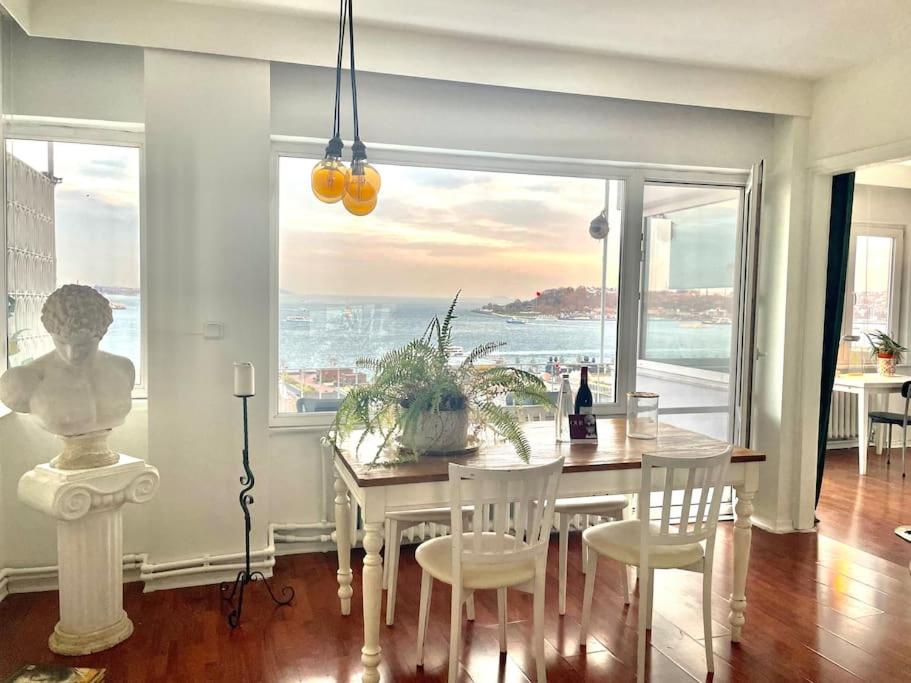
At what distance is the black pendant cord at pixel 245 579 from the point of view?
124 inches

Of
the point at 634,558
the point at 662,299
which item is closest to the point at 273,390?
the point at 634,558

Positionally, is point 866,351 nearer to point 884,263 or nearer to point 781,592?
point 884,263

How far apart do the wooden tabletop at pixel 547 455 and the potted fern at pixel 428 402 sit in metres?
0.08

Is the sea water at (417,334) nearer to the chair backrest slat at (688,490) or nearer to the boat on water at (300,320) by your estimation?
the boat on water at (300,320)

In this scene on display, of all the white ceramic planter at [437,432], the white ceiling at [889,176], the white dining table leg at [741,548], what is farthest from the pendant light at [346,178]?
the white ceiling at [889,176]

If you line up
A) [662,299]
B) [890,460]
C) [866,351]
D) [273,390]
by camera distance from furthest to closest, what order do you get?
[866,351] < [890,460] < [662,299] < [273,390]

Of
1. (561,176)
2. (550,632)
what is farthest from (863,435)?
(550,632)

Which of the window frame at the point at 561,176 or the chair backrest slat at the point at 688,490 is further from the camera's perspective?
the window frame at the point at 561,176

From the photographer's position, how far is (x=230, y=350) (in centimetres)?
350

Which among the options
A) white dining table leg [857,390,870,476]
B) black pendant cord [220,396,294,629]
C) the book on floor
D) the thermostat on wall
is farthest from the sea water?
white dining table leg [857,390,870,476]

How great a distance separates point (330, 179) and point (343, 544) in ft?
Answer: 5.21

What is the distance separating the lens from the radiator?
6902 mm

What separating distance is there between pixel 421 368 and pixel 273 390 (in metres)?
1.51

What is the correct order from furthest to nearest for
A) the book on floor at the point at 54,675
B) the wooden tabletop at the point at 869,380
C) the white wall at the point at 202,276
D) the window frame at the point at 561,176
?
the wooden tabletop at the point at 869,380 < the window frame at the point at 561,176 < the white wall at the point at 202,276 < the book on floor at the point at 54,675
